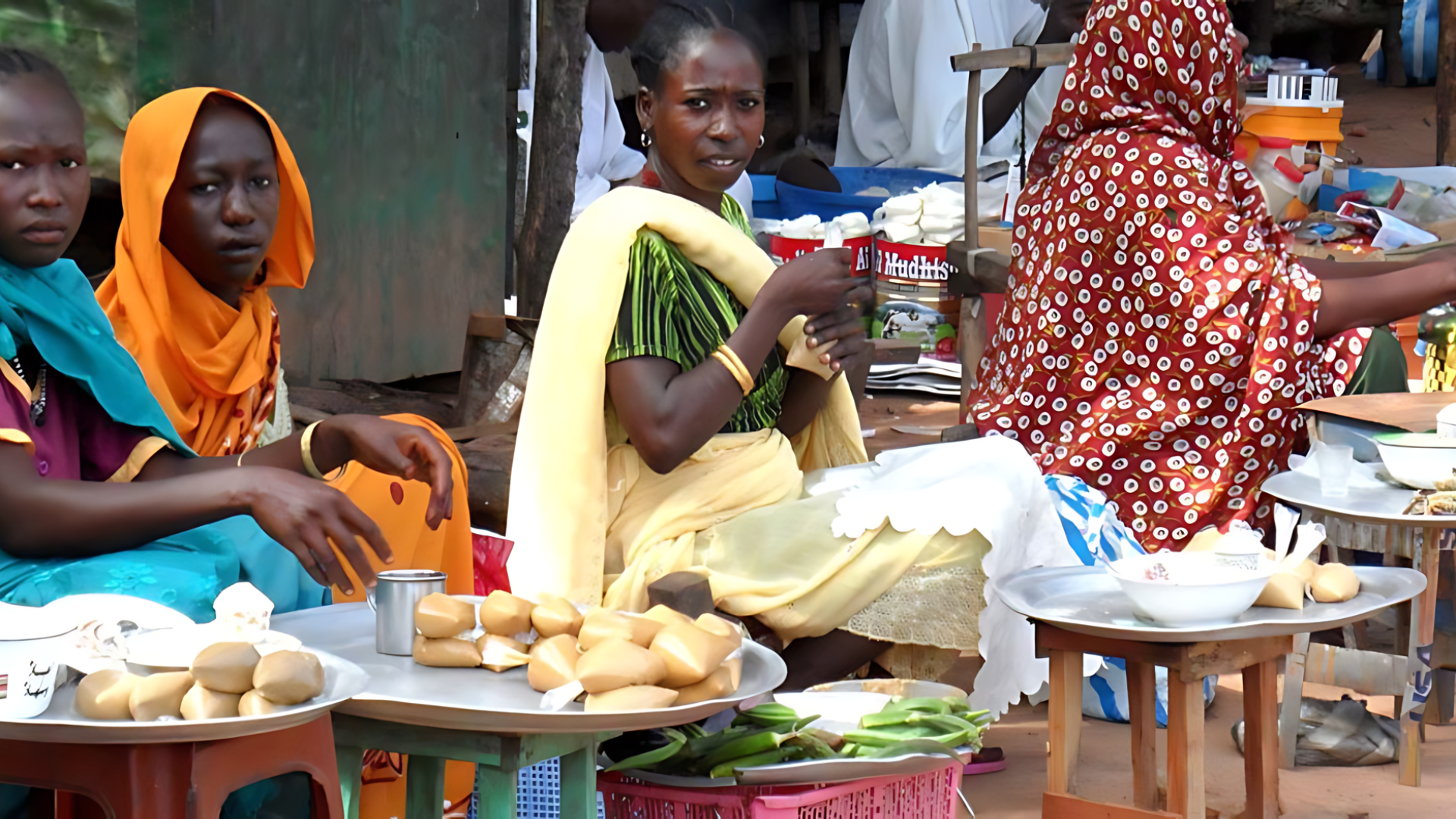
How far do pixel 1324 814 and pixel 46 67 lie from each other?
2.80 meters

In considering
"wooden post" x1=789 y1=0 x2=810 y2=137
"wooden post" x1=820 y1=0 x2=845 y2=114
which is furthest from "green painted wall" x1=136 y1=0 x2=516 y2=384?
"wooden post" x1=820 y1=0 x2=845 y2=114

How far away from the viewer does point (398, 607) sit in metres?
2.07

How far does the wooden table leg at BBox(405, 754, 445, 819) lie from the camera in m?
2.12

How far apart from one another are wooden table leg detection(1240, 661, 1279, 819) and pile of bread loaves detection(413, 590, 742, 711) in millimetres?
1133

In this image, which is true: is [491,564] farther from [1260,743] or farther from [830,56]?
[830,56]

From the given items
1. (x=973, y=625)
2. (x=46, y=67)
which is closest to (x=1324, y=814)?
(x=973, y=625)

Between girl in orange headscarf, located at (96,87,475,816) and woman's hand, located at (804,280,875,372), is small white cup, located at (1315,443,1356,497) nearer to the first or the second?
woman's hand, located at (804,280,875,372)

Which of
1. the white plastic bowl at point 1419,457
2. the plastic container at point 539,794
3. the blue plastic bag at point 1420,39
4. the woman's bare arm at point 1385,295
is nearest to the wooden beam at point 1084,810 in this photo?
the plastic container at point 539,794

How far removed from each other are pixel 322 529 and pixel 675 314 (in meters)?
1.11

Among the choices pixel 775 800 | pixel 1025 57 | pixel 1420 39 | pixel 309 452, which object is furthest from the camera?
pixel 1420 39

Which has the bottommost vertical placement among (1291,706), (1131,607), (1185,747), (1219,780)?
(1219,780)

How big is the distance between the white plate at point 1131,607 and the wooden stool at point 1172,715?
0.05m

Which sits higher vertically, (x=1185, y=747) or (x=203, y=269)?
(x=203, y=269)

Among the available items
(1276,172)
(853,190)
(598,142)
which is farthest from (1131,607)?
(853,190)
